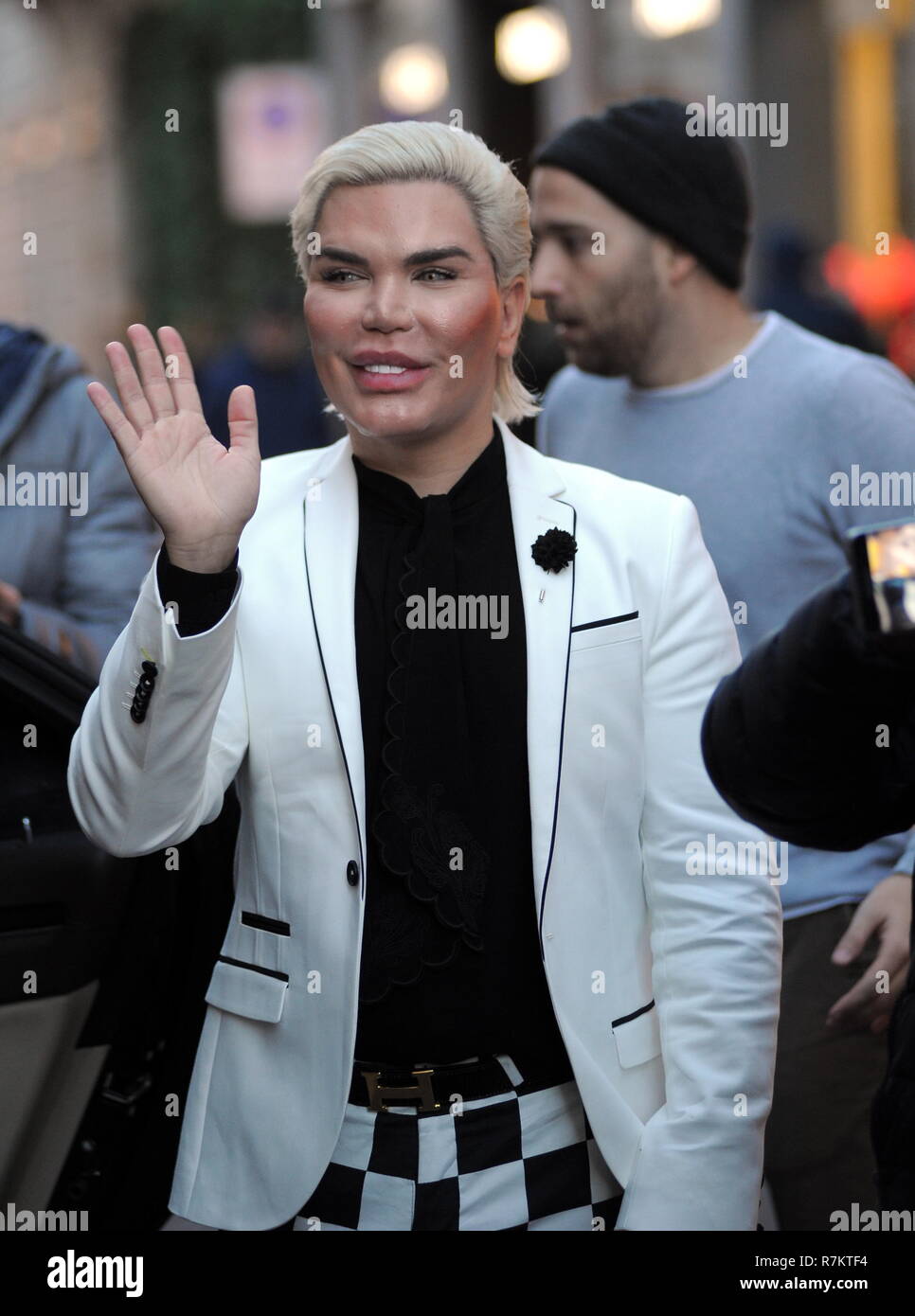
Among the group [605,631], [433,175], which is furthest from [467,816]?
[433,175]

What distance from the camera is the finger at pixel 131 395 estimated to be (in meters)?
2.12

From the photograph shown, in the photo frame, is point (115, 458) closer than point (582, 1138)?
No

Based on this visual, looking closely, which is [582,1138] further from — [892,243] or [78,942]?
[892,243]

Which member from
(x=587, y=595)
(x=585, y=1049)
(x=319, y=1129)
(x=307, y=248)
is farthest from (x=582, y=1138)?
(x=307, y=248)

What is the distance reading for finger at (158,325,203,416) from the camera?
2.17 meters

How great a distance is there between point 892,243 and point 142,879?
1003cm

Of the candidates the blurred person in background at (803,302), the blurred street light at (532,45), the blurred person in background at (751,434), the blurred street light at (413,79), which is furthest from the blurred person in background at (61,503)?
the blurred street light at (413,79)

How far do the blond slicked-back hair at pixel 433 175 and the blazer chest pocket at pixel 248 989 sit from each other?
0.76 metres

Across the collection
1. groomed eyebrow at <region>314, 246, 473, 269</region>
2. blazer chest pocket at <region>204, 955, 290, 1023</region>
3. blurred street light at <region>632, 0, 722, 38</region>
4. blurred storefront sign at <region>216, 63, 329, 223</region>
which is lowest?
blazer chest pocket at <region>204, 955, 290, 1023</region>

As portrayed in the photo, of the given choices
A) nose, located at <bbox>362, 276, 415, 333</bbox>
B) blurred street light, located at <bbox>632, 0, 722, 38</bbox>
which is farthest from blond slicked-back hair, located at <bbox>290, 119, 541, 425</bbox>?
Result: blurred street light, located at <bbox>632, 0, 722, 38</bbox>

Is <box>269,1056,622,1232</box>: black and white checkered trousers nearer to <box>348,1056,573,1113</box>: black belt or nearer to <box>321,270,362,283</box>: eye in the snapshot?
<box>348,1056,573,1113</box>: black belt

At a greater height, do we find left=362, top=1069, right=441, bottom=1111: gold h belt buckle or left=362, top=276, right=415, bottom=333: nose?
left=362, top=276, right=415, bottom=333: nose

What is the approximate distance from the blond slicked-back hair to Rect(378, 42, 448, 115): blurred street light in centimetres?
1248

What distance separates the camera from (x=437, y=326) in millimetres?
2285
